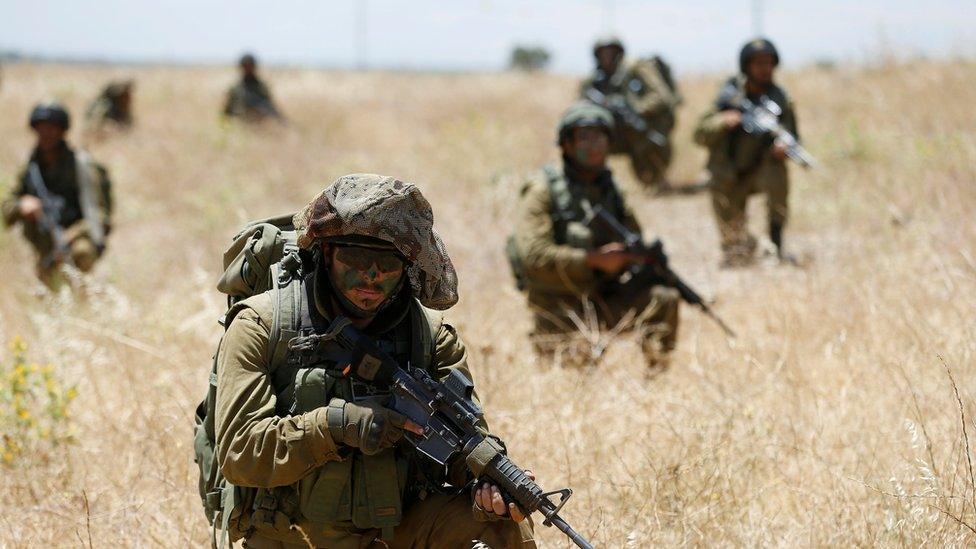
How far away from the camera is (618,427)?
427cm

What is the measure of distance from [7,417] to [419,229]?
7.74 feet

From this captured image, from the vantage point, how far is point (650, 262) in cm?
541

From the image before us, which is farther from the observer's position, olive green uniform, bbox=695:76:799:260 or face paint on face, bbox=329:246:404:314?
olive green uniform, bbox=695:76:799:260

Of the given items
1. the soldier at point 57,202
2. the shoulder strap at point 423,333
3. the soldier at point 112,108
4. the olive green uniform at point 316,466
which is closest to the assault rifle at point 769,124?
the soldier at point 57,202

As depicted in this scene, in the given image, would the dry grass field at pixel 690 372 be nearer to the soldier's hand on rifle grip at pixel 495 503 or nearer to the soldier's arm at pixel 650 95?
the soldier's hand on rifle grip at pixel 495 503

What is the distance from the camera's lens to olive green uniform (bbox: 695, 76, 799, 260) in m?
7.83

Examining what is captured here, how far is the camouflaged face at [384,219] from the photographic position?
263cm

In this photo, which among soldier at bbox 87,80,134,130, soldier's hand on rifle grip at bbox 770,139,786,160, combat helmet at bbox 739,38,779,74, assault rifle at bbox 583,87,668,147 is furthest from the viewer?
soldier at bbox 87,80,134,130

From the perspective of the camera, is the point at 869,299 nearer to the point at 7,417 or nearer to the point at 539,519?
the point at 539,519

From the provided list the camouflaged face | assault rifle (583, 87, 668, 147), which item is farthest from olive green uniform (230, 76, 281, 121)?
the camouflaged face

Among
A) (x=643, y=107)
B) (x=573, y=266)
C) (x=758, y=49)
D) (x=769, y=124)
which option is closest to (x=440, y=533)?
(x=573, y=266)

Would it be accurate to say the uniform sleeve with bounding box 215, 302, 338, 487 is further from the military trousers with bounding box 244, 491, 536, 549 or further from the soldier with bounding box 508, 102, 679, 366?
the soldier with bounding box 508, 102, 679, 366

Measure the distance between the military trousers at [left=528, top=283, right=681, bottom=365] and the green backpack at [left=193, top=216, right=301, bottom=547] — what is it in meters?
2.44

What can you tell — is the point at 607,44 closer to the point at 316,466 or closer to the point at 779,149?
the point at 779,149
